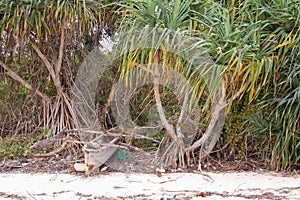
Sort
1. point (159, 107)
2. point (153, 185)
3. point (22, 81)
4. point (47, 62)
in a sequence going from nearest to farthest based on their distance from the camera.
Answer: point (153, 185), point (159, 107), point (47, 62), point (22, 81)

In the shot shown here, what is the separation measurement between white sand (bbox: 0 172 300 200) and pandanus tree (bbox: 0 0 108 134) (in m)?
1.40

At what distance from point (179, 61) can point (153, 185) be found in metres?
1.31

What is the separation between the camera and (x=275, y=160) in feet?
11.9

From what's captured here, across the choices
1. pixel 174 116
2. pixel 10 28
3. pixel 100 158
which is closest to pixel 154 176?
pixel 100 158

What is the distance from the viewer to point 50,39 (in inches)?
188

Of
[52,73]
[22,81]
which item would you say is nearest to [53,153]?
[52,73]

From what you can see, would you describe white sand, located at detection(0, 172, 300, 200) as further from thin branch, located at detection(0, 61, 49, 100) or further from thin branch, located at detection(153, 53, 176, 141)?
thin branch, located at detection(0, 61, 49, 100)

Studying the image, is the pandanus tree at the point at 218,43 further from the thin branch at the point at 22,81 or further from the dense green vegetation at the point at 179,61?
the thin branch at the point at 22,81

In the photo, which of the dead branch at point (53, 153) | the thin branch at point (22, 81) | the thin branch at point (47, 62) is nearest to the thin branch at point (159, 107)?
the dead branch at point (53, 153)

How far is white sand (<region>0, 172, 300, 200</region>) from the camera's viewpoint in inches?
116

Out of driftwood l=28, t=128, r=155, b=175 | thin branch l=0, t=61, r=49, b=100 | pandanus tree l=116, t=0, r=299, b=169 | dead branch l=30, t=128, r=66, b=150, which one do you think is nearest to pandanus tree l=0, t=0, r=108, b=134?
thin branch l=0, t=61, r=49, b=100

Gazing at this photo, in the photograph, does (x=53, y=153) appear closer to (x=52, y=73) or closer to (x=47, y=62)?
(x=52, y=73)

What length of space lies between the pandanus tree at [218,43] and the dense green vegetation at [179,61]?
0.01 meters

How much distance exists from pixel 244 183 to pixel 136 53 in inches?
69.5
